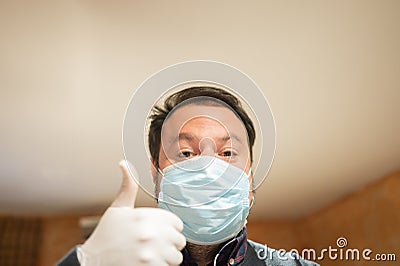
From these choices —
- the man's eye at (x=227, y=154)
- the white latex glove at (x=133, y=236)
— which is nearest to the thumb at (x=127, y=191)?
the white latex glove at (x=133, y=236)

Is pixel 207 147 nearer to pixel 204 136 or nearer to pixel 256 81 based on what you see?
pixel 204 136

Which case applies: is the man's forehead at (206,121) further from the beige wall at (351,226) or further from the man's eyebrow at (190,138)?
the beige wall at (351,226)

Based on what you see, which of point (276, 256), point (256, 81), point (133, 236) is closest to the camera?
point (133, 236)

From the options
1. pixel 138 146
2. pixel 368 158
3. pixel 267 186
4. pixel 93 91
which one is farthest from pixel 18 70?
pixel 368 158

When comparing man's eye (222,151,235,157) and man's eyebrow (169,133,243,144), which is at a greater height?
man's eyebrow (169,133,243,144)

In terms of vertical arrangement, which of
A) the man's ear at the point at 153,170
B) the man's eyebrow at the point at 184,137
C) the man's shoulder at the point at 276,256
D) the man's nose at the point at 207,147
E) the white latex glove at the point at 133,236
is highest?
the man's eyebrow at the point at 184,137

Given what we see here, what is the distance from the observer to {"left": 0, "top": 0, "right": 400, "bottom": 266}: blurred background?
732 mm

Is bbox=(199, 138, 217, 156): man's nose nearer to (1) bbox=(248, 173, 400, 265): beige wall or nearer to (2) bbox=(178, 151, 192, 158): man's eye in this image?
(2) bbox=(178, 151, 192, 158): man's eye

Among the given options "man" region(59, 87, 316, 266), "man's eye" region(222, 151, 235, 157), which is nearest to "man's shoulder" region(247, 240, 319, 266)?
"man" region(59, 87, 316, 266)

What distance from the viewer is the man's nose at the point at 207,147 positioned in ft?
2.04

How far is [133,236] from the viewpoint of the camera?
0.55 metres

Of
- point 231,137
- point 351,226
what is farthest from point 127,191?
point 351,226

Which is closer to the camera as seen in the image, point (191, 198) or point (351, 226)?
point (191, 198)

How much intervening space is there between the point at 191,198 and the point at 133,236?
0.28 feet
